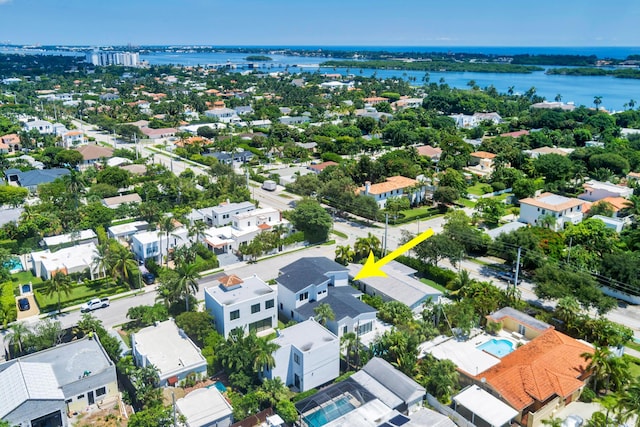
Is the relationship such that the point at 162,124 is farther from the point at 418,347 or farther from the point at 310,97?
the point at 418,347

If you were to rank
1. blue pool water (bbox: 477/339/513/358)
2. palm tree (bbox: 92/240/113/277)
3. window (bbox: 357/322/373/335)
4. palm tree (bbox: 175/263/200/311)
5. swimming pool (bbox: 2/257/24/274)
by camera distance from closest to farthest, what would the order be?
blue pool water (bbox: 477/339/513/358)
window (bbox: 357/322/373/335)
palm tree (bbox: 175/263/200/311)
palm tree (bbox: 92/240/113/277)
swimming pool (bbox: 2/257/24/274)

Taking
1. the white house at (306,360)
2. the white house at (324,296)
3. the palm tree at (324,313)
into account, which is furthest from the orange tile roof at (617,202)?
the white house at (306,360)

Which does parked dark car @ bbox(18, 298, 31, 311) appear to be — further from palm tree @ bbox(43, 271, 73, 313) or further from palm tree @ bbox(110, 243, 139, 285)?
palm tree @ bbox(110, 243, 139, 285)

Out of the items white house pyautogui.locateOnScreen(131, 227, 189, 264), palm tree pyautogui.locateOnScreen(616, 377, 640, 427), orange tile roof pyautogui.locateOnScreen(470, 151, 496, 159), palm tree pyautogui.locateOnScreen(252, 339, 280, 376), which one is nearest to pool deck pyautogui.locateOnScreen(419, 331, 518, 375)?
palm tree pyautogui.locateOnScreen(616, 377, 640, 427)

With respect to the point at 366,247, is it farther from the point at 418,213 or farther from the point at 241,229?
the point at 418,213

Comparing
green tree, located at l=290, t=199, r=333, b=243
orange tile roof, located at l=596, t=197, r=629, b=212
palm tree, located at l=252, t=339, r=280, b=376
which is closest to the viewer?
palm tree, located at l=252, t=339, r=280, b=376

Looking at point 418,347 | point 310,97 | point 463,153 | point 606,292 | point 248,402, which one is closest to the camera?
point 248,402

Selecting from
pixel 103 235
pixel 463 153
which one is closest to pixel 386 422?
pixel 103 235
